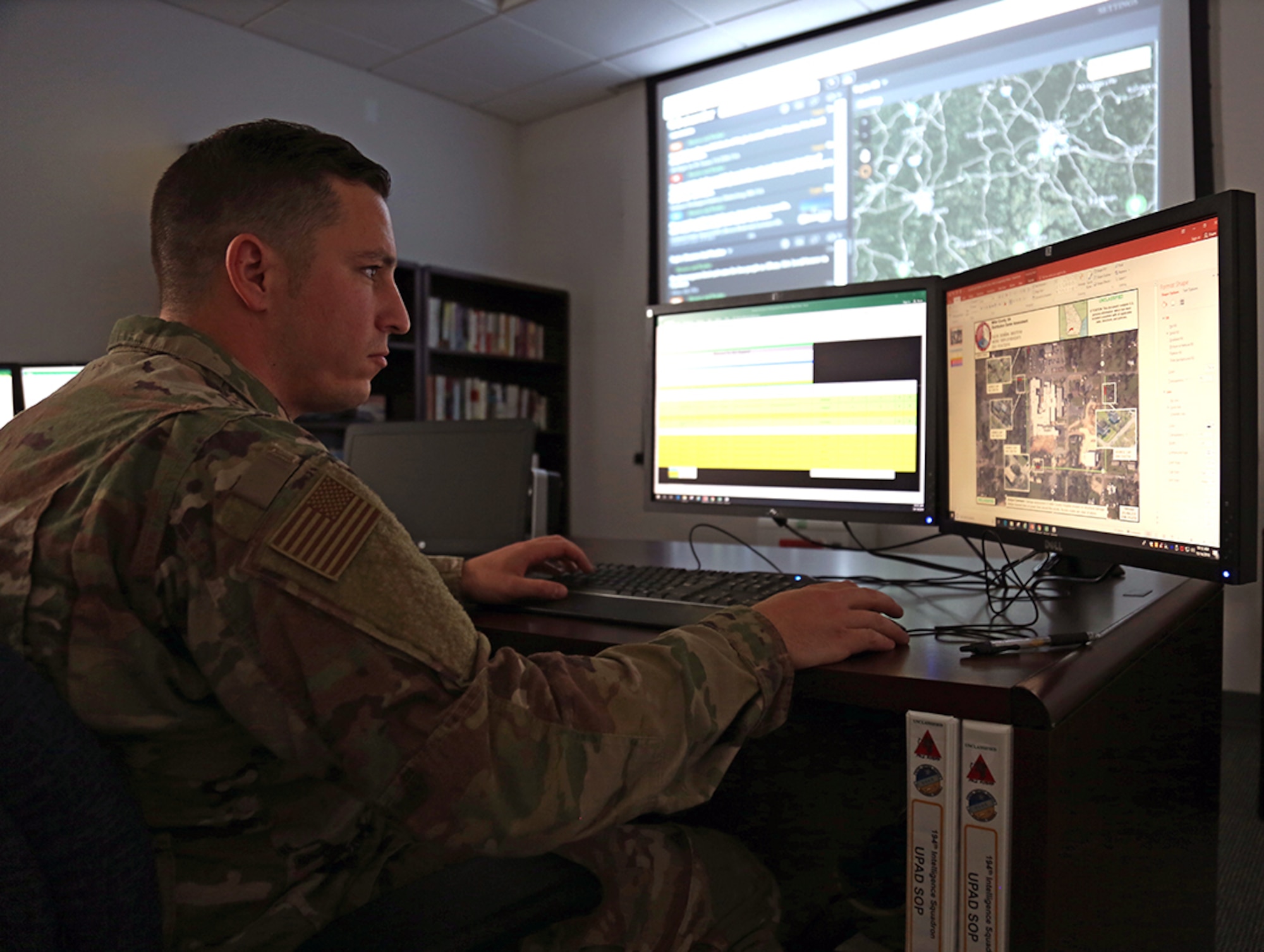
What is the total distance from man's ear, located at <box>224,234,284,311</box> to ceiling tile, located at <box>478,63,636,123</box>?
3.93 meters

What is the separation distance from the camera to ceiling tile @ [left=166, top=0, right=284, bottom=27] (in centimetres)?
368

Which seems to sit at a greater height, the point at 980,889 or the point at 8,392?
the point at 8,392

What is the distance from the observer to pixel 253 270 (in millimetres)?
841

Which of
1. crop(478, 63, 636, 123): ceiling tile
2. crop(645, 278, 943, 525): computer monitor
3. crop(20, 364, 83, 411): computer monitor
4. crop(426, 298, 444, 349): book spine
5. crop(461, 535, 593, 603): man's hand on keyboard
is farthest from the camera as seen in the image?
crop(478, 63, 636, 123): ceiling tile

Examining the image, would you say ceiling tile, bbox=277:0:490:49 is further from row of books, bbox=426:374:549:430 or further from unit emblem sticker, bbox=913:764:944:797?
unit emblem sticker, bbox=913:764:944:797

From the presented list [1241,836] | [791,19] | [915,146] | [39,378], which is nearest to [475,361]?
[791,19]

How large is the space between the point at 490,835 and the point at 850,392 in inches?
39.1

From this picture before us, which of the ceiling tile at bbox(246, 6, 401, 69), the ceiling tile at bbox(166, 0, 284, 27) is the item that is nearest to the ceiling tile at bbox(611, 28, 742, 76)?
the ceiling tile at bbox(246, 6, 401, 69)

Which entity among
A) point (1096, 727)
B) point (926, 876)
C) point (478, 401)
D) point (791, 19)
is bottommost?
point (926, 876)

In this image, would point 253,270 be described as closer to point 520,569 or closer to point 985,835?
point 520,569

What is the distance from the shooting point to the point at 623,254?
4668 millimetres

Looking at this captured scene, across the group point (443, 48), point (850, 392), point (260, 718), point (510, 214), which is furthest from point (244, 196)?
point (510, 214)

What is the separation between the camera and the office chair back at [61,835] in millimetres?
509

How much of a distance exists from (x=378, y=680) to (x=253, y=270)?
1.49 ft
